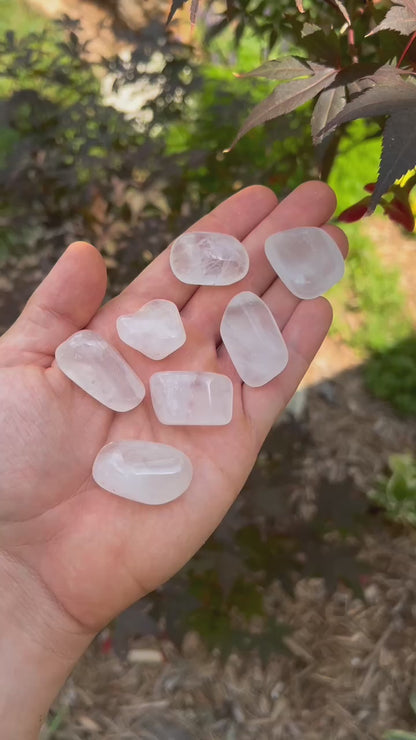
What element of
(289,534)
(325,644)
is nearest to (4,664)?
(289,534)

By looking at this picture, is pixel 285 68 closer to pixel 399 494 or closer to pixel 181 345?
pixel 181 345

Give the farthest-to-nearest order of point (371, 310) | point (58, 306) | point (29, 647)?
point (371, 310), point (58, 306), point (29, 647)

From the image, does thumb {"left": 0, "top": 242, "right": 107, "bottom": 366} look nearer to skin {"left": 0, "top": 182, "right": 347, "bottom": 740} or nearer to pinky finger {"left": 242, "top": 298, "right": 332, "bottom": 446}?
skin {"left": 0, "top": 182, "right": 347, "bottom": 740}

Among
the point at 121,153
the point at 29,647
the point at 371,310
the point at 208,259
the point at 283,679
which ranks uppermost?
the point at 121,153

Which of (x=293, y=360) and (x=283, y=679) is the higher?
(x=293, y=360)

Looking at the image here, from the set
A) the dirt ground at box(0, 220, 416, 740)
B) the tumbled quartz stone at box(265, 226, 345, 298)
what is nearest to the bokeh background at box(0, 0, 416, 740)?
the dirt ground at box(0, 220, 416, 740)

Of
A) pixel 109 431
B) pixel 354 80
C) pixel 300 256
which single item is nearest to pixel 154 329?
pixel 109 431
